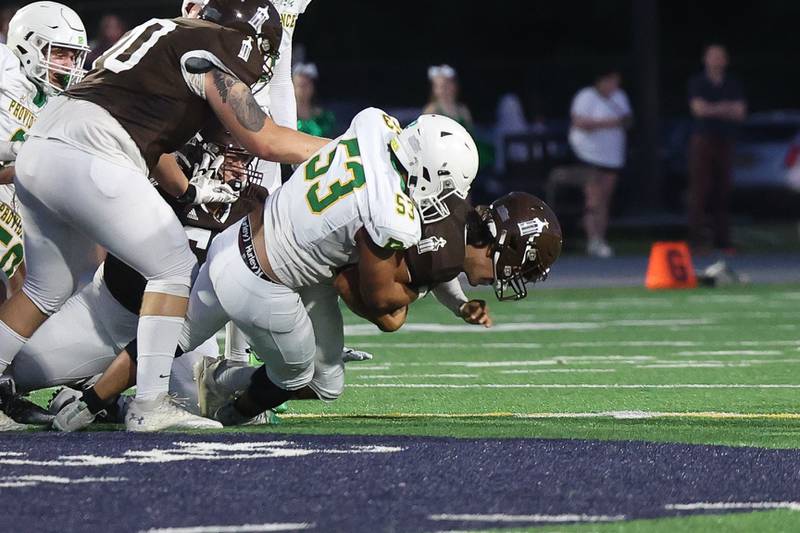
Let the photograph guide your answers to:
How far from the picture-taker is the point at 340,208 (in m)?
6.43

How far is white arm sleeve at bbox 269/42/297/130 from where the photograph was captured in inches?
317

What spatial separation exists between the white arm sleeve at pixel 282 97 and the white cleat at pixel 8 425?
1784 millimetres

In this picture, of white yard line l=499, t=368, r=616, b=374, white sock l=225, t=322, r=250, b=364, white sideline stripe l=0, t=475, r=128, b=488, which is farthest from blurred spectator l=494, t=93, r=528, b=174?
white sideline stripe l=0, t=475, r=128, b=488

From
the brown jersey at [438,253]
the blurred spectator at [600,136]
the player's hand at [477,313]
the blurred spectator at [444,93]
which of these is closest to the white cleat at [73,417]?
the brown jersey at [438,253]

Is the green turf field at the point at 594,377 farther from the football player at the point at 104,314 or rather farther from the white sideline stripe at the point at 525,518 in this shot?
the football player at the point at 104,314

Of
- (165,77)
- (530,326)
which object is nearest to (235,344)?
(165,77)

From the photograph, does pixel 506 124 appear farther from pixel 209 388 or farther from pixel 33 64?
pixel 209 388

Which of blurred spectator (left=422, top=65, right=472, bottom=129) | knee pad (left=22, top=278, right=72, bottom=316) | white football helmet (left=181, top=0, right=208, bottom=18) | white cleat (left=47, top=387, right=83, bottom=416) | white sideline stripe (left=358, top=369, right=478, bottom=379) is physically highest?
white football helmet (left=181, top=0, right=208, bottom=18)

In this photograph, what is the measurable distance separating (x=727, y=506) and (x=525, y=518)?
0.61 m

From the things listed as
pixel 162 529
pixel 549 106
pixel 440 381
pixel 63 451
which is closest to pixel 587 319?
pixel 440 381

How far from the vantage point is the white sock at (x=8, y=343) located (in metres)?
7.12

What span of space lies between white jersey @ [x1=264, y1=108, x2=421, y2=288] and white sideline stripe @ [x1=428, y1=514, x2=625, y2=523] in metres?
1.46

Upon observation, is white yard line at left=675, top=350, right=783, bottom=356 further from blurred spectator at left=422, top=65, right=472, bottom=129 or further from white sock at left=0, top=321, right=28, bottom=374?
blurred spectator at left=422, top=65, right=472, bottom=129

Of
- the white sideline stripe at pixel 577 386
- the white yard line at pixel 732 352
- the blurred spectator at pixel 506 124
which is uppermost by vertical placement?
the white sideline stripe at pixel 577 386
